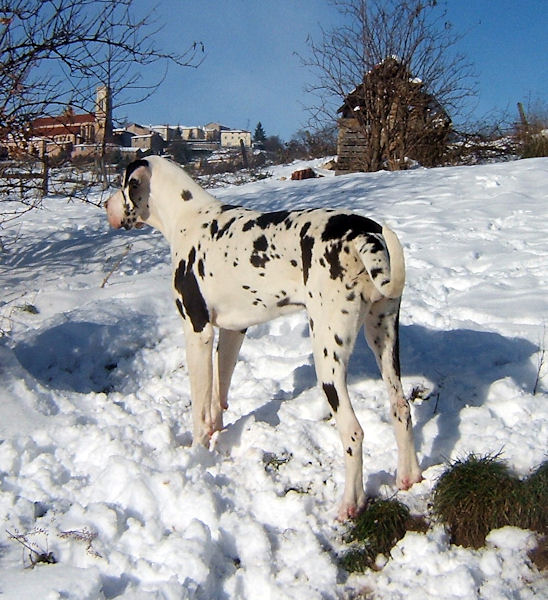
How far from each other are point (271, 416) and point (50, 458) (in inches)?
57.0

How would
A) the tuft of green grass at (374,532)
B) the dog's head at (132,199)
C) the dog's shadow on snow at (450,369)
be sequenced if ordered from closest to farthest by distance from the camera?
1. the tuft of green grass at (374,532)
2. the dog's shadow on snow at (450,369)
3. the dog's head at (132,199)

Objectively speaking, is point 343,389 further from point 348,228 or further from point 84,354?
point 84,354

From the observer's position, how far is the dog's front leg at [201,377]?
3771 millimetres

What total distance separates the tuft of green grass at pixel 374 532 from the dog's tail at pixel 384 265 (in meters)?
1.08

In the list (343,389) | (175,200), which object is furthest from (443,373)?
(175,200)

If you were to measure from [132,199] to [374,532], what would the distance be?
2.79 metres

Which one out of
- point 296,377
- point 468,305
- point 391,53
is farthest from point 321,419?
point 391,53

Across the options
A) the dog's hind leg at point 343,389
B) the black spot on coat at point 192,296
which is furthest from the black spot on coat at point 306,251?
the black spot on coat at point 192,296

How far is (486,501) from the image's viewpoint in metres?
2.85

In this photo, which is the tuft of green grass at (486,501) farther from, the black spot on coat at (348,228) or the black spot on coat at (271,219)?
the black spot on coat at (271,219)

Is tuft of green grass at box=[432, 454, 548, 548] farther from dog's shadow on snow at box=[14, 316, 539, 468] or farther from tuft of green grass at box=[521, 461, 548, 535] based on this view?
dog's shadow on snow at box=[14, 316, 539, 468]

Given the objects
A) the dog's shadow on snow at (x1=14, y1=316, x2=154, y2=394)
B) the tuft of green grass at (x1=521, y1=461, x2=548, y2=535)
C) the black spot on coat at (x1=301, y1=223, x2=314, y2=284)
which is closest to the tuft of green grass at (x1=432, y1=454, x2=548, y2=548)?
the tuft of green grass at (x1=521, y1=461, x2=548, y2=535)

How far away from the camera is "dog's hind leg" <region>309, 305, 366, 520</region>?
3.05 m

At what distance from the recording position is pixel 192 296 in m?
3.78
